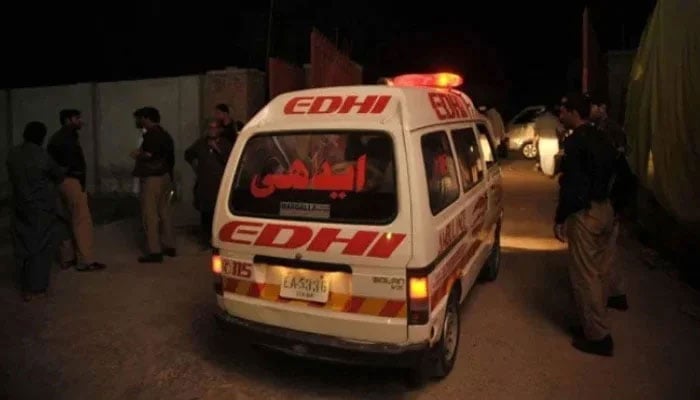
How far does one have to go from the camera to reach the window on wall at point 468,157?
455 cm

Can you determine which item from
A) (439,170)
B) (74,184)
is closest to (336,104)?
(439,170)

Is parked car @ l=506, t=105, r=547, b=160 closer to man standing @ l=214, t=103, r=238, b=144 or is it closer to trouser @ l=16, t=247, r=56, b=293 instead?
man standing @ l=214, t=103, r=238, b=144

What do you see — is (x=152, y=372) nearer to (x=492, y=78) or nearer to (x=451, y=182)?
(x=451, y=182)

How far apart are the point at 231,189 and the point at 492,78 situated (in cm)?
2677

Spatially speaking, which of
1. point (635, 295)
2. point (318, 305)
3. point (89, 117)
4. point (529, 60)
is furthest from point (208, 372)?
point (529, 60)

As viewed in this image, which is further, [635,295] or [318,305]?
[635,295]

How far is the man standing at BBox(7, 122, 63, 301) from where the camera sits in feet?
18.3

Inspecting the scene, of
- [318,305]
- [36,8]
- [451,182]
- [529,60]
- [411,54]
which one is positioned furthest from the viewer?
[529,60]

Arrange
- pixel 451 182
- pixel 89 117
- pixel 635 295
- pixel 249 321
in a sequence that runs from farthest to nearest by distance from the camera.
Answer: pixel 89 117, pixel 635 295, pixel 451 182, pixel 249 321

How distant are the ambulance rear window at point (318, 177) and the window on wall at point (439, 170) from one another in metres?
0.32

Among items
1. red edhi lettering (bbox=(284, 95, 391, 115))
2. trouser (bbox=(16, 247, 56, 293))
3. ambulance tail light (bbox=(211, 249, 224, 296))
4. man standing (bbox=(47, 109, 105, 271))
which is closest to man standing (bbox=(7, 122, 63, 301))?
trouser (bbox=(16, 247, 56, 293))

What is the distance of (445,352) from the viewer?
4.07 meters

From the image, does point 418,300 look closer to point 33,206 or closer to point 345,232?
point 345,232

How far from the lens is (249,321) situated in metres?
3.86
